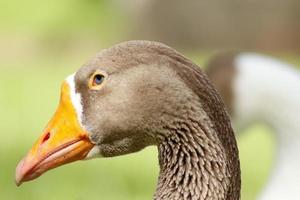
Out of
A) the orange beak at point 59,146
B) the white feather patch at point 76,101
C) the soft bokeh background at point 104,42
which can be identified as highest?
the soft bokeh background at point 104,42

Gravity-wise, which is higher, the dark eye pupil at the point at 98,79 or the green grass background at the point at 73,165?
the green grass background at the point at 73,165

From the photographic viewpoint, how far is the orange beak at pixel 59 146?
476 centimetres

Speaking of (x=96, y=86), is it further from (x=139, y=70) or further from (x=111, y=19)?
(x=111, y=19)

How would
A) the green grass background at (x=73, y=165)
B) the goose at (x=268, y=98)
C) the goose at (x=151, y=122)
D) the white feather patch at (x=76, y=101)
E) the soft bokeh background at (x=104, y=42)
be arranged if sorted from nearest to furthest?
the goose at (x=151, y=122)
the white feather patch at (x=76, y=101)
the goose at (x=268, y=98)
the green grass background at (x=73, y=165)
the soft bokeh background at (x=104, y=42)

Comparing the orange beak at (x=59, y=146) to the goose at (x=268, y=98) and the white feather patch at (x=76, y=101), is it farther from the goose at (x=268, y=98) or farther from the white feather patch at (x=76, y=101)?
the goose at (x=268, y=98)

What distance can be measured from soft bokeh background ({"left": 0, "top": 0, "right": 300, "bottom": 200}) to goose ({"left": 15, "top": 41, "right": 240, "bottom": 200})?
417 centimetres

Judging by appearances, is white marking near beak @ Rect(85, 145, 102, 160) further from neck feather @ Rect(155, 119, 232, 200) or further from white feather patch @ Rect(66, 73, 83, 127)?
neck feather @ Rect(155, 119, 232, 200)

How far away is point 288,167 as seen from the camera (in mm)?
7352

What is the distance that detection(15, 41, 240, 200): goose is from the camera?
4699 mm

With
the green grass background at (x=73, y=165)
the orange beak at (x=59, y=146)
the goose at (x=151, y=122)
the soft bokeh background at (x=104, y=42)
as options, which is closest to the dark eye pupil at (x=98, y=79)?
the goose at (x=151, y=122)

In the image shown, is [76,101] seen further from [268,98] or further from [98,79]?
[268,98]

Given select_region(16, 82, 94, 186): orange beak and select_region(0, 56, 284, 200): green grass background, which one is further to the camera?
select_region(0, 56, 284, 200): green grass background

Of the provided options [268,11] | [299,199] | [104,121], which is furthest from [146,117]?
[268,11]

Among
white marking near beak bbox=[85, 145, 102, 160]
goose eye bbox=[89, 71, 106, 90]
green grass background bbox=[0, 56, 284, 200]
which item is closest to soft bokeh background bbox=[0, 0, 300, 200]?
green grass background bbox=[0, 56, 284, 200]
